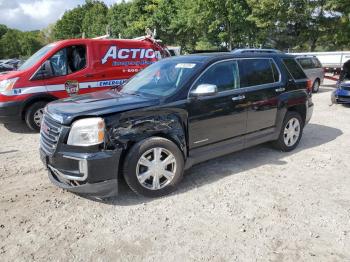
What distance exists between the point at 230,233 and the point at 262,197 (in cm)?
94

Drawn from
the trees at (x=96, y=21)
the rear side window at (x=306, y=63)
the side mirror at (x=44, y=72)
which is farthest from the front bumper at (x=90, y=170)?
the trees at (x=96, y=21)

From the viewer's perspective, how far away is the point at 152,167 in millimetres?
4016

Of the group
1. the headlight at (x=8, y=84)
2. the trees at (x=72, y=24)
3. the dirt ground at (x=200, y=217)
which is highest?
the trees at (x=72, y=24)

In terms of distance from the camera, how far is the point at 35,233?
3.43 metres

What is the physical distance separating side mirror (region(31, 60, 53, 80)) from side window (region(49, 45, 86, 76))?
8 cm

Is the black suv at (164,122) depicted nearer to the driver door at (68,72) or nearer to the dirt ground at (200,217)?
the dirt ground at (200,217)

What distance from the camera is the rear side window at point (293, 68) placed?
5812 mm

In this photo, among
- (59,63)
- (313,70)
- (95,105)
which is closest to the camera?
(95,105)

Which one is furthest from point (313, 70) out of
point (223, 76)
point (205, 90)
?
point (205, 90)

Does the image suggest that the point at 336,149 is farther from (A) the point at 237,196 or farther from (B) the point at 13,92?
(B) the point at 13,92

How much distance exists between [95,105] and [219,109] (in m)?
1.67

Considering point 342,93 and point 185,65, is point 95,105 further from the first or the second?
point 342,93

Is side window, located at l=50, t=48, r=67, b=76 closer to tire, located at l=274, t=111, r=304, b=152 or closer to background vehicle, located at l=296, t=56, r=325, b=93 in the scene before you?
tire, located at l=274, t=111, r=304, b=152

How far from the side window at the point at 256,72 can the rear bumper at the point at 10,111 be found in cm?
487
